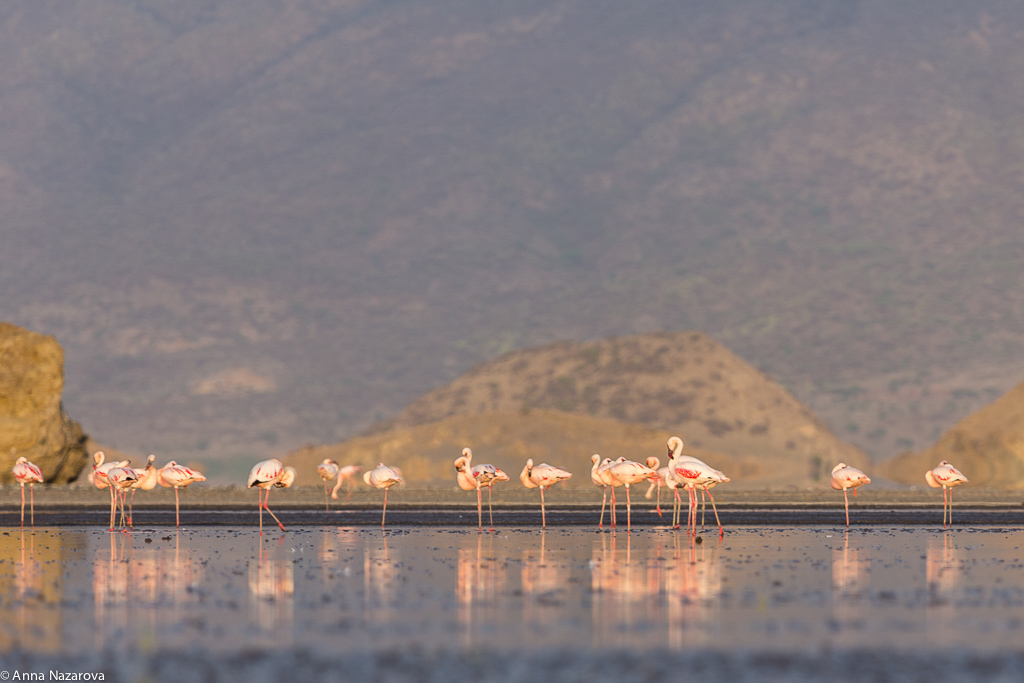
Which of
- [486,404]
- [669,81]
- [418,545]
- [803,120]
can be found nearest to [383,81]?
[669,81]

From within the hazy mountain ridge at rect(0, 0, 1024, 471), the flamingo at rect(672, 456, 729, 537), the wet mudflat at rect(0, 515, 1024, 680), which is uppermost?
the hazy mountain ridge at rect(0, 0, 1024, 471)

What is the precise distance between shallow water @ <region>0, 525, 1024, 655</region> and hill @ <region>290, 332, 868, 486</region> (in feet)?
114

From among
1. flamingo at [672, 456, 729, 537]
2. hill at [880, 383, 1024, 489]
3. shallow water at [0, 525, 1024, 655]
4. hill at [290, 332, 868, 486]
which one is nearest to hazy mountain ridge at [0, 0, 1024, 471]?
hill at [290, 332, 868, 486]

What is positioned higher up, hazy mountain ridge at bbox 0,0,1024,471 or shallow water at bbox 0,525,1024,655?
hazy mountain ridge at bbox 0,0,1024,471

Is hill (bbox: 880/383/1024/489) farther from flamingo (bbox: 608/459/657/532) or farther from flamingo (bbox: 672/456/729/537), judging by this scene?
flamingo (bbox: 672/456/729/537)

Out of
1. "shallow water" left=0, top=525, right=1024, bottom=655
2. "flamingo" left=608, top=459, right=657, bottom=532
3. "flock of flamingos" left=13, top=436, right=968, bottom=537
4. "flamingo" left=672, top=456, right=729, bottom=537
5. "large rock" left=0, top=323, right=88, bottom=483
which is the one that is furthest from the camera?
"large rock" left=0, top=323, right=88, bottom=483

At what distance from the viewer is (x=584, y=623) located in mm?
15328

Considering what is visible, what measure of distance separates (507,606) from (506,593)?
1189mm

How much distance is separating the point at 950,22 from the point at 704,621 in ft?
606

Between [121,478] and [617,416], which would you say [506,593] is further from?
[617,416]

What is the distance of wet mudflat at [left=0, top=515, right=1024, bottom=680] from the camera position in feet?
43.6

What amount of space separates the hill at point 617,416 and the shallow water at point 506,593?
3474 centimetres

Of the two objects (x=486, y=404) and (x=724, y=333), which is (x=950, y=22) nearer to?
(x=724, y=333)

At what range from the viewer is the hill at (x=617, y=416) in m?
62.0
